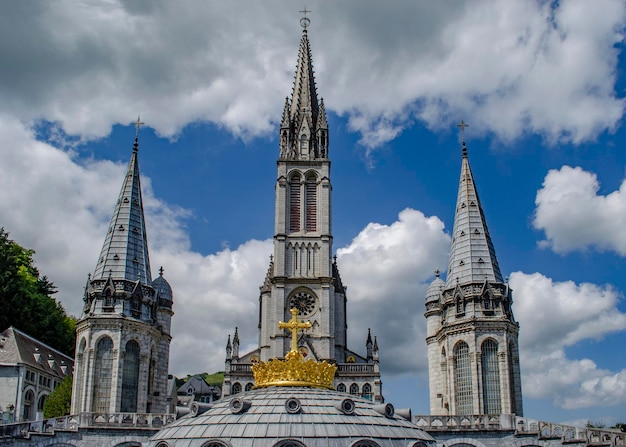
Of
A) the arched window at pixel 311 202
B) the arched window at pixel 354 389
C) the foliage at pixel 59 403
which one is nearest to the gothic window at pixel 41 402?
the foliage at pixel 59 403

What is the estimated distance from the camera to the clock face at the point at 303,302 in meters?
79.1

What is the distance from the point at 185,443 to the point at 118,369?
29.5 meters

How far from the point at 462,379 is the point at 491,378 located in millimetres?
2064

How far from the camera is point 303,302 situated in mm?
79375

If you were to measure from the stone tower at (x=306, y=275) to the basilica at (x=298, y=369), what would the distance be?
166 mm

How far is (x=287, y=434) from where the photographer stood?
23.8m

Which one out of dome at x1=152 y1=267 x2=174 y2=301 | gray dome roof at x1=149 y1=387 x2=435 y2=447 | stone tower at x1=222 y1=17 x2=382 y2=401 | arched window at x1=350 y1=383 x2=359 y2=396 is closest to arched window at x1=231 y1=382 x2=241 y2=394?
stone tower at x1=222 y1=17 x2=382 y2=401

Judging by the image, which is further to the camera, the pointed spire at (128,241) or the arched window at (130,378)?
the pointed spire at (128,241)

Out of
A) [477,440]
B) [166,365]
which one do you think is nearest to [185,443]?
[477,440]

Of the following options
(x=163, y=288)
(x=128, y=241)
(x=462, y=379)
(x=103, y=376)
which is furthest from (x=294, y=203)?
(x=462, y=379)

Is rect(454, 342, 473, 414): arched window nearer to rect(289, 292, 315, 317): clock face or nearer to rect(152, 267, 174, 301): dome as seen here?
rect(152, 267, 174, 301): dome

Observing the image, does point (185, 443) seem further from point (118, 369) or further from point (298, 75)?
point (298, 75)

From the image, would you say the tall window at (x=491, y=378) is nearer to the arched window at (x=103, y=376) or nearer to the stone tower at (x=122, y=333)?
the stone tower at (x=122, y=333)

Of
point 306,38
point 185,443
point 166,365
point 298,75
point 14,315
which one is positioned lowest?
point 185,443
